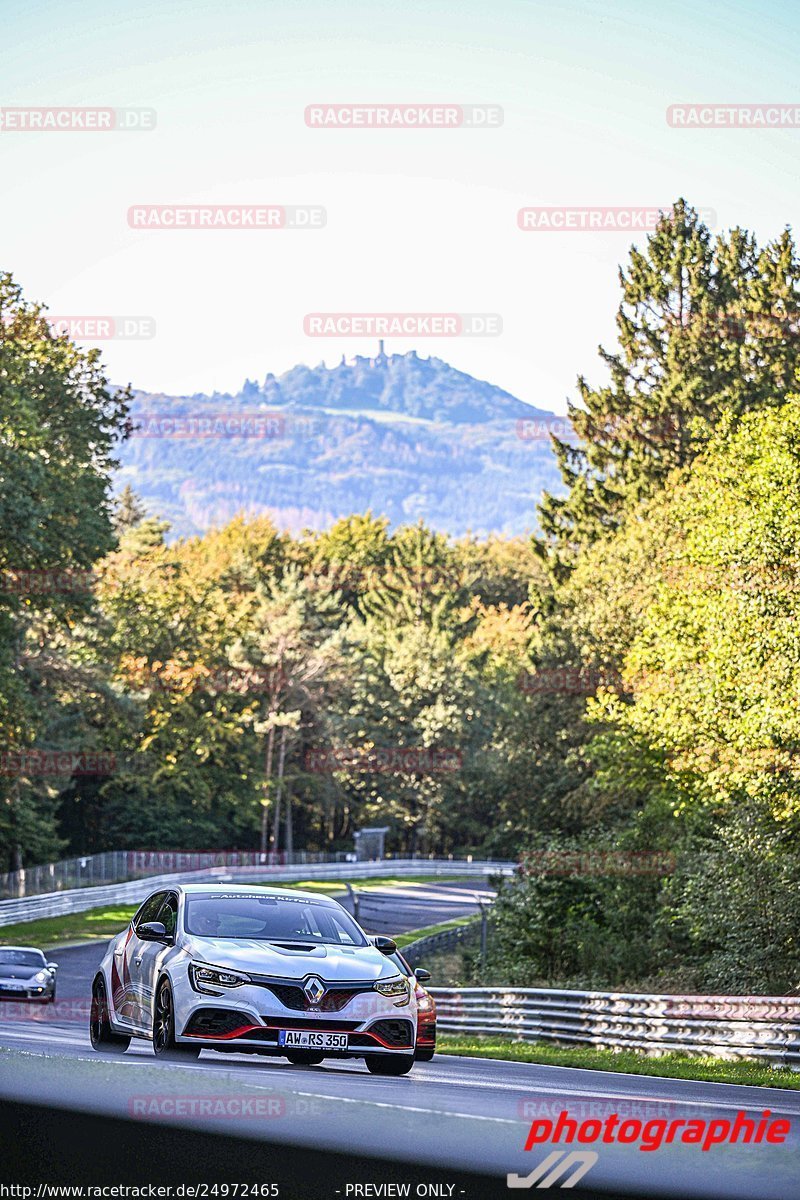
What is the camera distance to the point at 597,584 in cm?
5144

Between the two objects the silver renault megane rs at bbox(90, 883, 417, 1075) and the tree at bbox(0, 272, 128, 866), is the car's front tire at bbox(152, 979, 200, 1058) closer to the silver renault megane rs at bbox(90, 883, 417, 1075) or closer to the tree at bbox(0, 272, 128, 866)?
the silver renault megane rs at bbox(90, 883, 417, 1075)

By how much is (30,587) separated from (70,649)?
77.1 feet

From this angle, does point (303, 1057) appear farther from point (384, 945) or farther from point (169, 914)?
point (169, 914)

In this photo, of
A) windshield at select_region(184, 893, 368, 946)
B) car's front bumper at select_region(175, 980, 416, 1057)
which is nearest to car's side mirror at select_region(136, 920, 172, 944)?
windshield at select_region(184, 893, 368, 946)

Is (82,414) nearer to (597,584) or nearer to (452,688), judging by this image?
(597,584)

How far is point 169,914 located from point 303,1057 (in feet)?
6.23

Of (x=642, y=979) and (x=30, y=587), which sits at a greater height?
(x=30, y=587)

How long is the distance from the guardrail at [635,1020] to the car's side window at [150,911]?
34.3 ft

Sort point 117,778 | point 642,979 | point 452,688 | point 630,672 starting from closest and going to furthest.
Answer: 1. point 642,979
2. point 630,672
3. point 117,778
4. point 452,688

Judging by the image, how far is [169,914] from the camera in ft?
43.8

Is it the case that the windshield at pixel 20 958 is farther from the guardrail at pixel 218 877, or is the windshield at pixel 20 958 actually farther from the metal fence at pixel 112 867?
the metal fence at pixel 112 867

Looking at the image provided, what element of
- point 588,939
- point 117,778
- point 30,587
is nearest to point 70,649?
point 117,778

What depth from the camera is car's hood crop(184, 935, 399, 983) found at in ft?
39.9

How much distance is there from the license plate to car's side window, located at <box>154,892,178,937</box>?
141cm
